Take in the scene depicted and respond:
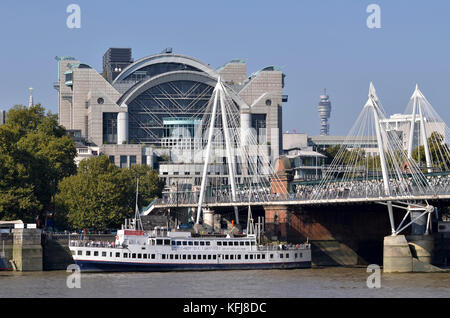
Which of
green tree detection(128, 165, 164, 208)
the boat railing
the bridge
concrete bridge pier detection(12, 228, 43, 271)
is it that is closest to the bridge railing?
the bridge

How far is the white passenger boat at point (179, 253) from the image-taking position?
101 metres

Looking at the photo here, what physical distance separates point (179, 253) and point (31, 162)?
24.4 m

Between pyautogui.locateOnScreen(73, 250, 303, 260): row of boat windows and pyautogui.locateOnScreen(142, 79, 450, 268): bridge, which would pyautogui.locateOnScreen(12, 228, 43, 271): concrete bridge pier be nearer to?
pyautogui.locateOnScreen(73, 250, 303, 260): row of boat windows

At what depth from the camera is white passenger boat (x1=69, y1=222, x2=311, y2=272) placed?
101 meters

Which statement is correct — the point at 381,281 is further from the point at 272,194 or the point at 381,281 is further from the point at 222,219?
the point at 222,219

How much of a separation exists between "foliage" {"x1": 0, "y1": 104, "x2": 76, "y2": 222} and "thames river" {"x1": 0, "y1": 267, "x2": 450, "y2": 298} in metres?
14.3

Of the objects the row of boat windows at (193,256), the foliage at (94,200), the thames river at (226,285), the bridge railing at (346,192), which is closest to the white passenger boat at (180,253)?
the row of boat windows at (193,256)

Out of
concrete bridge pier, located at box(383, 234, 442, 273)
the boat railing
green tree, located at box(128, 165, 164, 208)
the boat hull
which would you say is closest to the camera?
concrete bridge pier, located at box(383, 234, 442, 273)

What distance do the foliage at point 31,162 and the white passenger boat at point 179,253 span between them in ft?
40.7

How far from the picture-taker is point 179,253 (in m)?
104

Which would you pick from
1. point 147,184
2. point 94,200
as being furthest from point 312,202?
point 147,184

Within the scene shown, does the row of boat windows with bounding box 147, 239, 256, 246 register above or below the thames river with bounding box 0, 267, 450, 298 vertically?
above
